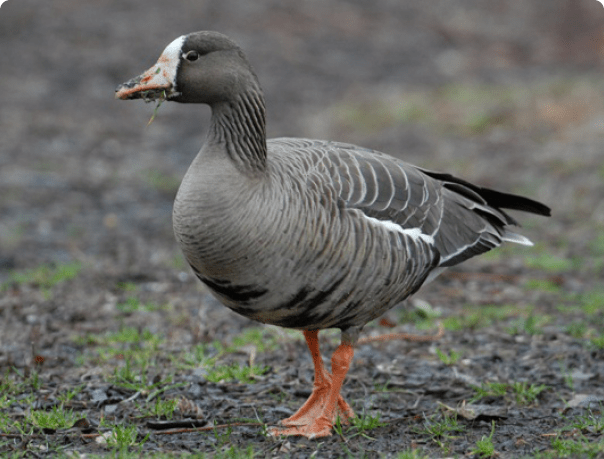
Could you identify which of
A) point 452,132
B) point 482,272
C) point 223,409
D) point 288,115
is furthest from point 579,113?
point 223,409

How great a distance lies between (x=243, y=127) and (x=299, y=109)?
11.5m

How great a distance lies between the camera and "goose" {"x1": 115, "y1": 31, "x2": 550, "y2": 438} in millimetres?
4809

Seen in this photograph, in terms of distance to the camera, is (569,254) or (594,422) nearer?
(594,422)

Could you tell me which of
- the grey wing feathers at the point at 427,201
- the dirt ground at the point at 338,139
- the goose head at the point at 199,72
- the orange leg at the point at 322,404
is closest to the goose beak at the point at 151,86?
the goose head at the point at 199,72

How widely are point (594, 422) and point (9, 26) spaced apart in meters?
15.7

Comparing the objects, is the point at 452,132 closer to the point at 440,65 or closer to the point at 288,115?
the point at 288,115

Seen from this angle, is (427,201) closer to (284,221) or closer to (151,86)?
(284,221)

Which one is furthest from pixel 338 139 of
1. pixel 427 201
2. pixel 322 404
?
pixel 322 404

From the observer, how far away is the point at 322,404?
18.4ft

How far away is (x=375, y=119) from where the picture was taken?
15.6m

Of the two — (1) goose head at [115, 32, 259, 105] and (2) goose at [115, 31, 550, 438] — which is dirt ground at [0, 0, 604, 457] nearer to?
(2) goose at [115, 31, 550, 438]

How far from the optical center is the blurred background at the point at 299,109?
10.2m

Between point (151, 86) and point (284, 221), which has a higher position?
point (151, 86)

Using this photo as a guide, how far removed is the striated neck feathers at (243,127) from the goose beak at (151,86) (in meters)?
0.32
